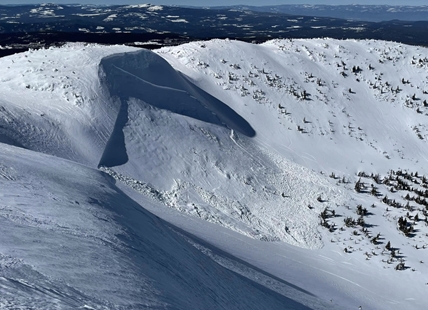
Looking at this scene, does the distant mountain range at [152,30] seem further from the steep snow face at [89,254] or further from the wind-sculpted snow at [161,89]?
the steep snow face at [89,254]

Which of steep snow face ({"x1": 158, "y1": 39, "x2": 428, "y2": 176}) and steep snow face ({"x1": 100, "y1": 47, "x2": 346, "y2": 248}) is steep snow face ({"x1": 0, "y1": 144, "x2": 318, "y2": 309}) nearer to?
steep snow face ({"x1": 100, "y1": 47, "x2": 346, "y2": 248})

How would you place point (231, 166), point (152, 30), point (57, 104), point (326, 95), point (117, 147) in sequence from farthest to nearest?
point (152, 30)
point (326, 95)
point (231, 166)
point (57, 104)
point (117, 147)

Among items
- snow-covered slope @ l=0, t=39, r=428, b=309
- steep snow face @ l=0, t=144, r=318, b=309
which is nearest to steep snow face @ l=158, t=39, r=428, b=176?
snow-covered slope @ l=0, t=39, r=428, b=309

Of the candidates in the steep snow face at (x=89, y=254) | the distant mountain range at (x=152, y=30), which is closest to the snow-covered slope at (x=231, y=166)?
the steep snow face at (x=89, y=254)

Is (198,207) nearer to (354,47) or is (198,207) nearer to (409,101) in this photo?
(409,101)

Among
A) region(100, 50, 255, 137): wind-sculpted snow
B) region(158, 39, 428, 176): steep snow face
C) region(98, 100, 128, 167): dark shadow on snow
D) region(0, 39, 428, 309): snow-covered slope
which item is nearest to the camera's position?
region(0, 39, 428, 309): snow-covered slope

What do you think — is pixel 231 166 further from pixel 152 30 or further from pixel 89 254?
pixel 152 30

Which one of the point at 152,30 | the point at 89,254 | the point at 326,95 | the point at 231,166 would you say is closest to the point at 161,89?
the point at 231,166
